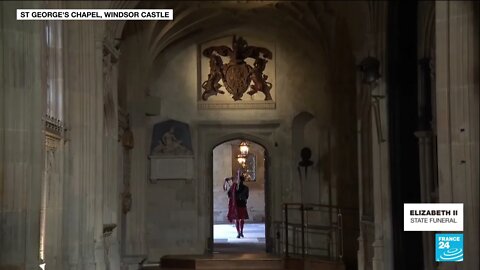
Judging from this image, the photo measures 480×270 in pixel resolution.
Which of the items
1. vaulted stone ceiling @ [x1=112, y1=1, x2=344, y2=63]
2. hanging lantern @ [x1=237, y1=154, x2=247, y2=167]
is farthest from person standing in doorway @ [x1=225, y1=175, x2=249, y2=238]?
hanging lantern @ [x1=237, y1=154, x2=247, y2=167]

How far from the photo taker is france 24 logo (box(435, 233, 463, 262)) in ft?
17.7

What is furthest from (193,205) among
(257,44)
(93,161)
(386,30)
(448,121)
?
(448,121)

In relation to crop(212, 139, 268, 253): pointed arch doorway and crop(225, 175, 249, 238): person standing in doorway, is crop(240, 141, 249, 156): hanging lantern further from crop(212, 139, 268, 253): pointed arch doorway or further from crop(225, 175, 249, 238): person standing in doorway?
crop(225, 175, 249, 238): person standing in doorway

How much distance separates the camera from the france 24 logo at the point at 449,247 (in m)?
5.39

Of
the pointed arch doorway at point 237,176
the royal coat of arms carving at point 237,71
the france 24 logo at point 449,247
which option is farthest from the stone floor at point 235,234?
the france 24 logo at point 449,247

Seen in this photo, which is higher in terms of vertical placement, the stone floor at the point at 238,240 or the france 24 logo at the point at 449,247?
the france 24 logo at the point at 449,247

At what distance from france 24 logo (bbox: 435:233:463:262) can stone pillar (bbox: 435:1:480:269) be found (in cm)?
57

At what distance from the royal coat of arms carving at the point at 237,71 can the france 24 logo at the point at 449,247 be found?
1117 centimetres

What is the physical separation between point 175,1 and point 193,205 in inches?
188

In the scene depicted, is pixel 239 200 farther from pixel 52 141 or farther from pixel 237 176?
pixel 52 141

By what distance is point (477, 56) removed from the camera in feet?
20.1

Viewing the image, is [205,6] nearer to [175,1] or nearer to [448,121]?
[175,1]

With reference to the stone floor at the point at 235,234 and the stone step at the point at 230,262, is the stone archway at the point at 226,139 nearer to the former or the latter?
the stone step at the point at 230,262

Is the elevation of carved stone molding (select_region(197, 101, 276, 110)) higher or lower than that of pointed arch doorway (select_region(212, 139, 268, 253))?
higher
